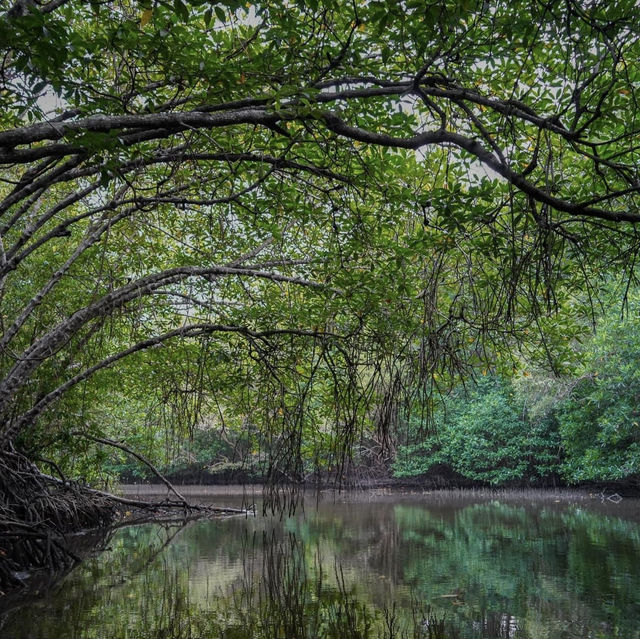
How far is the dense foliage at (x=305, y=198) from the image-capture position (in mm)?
2939

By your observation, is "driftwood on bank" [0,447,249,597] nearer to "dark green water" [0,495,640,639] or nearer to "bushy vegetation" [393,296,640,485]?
"dark green water" [0,495,640,639]

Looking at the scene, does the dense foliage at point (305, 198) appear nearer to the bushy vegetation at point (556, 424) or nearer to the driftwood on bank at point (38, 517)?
the driftwood on bank at point (38, 517)

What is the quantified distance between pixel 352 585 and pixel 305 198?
364 cm

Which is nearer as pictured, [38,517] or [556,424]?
[38,517]

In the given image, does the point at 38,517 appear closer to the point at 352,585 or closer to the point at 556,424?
the point at 352,585

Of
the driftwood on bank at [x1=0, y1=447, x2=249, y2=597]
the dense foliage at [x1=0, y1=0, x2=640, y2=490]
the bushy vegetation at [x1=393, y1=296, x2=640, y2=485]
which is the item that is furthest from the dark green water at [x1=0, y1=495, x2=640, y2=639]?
the bushy vegetation at [x1=393, y1=296, x2=640, y2=485]


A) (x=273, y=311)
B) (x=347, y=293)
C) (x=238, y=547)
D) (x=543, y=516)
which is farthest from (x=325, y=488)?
(x=347, y=293)

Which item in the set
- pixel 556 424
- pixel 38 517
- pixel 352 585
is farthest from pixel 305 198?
pixel 556 424

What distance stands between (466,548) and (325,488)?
47.7 feet

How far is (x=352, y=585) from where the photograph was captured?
5867 millimetres

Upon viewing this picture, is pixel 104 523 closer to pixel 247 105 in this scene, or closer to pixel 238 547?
pixel 238 547

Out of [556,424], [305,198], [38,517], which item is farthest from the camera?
[556,424]

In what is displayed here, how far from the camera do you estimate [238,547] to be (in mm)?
8320

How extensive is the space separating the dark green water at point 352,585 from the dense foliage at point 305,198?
1.16 metres
